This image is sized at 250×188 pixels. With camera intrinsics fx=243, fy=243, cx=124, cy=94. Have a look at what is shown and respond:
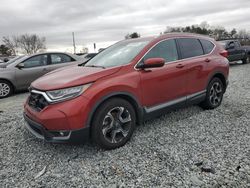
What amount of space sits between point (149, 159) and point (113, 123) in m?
0.72

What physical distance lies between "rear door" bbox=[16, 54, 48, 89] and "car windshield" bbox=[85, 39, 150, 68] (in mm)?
4358

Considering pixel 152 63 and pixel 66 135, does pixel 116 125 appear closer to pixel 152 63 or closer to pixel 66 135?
pixel 66 135

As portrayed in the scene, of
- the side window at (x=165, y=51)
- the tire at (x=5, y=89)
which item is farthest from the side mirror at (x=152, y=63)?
the tire at (x=5, y=89)

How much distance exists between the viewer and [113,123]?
3.53 meters

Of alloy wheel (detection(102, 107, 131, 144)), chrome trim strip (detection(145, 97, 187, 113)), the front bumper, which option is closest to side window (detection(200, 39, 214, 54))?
chrome trim strip (detection(145, 97, 187, 113))

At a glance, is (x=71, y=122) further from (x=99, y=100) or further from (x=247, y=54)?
(x=247, y=54)

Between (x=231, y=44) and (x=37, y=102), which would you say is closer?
(x=37, y=102)

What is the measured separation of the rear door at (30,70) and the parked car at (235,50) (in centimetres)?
1078

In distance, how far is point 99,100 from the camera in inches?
129

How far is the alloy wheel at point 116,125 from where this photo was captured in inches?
137

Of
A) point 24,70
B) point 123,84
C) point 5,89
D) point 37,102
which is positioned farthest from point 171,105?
point 5,89

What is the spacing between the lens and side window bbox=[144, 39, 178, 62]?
405 centimetres

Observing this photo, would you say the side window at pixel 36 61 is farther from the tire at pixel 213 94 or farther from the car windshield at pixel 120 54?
the tire at pixel 213 94

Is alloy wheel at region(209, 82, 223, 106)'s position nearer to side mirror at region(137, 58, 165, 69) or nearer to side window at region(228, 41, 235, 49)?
side mirror at region(137, 58, 165, 69)
